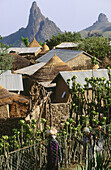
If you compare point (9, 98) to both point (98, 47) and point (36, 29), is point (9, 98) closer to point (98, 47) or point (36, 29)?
point (98, 47)

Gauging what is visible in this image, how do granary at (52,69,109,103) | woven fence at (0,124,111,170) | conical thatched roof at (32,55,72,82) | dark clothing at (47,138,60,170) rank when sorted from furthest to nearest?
conical thatched roof at (32,55,72,82), granary at (52,69,109,103), woven fence at (0,124,111,170), dark clothing at (47,138,60,170)

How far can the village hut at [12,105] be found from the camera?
1173 centimetres

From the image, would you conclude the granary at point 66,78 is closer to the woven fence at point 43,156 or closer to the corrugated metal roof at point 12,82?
the corrugated metal roof at point 12,82

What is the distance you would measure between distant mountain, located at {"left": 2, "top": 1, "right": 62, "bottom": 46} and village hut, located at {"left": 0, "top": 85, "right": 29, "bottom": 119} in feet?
474

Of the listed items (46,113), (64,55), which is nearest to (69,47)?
(64,55)

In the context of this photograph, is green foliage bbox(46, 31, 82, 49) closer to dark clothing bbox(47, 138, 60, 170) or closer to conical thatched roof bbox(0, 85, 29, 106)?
conical thatched roof bbox(0, 85, 29, 106)

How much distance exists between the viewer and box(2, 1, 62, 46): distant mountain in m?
157

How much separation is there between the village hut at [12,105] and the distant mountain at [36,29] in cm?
14446

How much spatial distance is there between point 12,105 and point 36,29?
155 m

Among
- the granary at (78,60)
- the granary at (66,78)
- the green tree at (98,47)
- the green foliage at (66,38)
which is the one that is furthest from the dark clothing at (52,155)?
the green foliage at (66,38)

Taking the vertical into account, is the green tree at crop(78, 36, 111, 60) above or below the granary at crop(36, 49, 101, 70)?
above

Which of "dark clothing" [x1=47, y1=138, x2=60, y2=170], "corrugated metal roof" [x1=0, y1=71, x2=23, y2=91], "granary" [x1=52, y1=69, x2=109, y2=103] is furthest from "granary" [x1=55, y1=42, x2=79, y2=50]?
"dark clothing" [x1=47, y1=138, x2=60, y2=170]

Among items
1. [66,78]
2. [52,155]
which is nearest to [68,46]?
[66,78]

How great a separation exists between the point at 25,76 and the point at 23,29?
149479 mm
